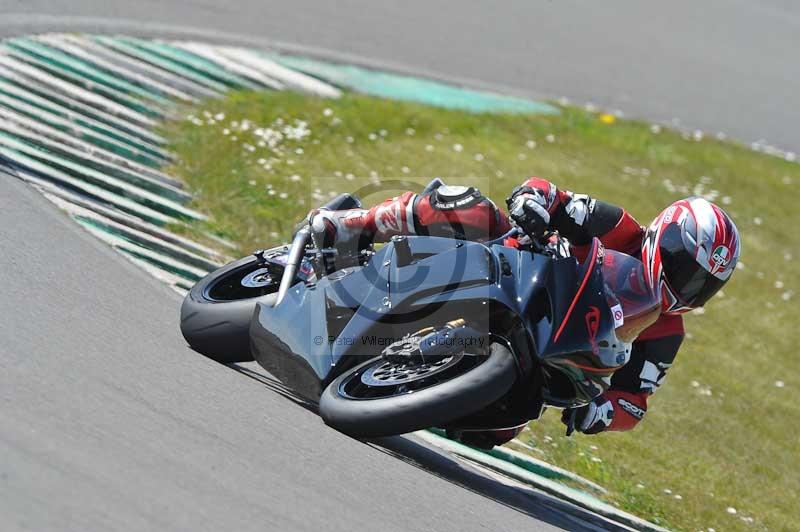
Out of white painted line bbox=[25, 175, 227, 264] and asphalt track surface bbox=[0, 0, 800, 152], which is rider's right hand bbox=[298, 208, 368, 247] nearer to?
white painted line bbox=[25, 175, 227, 264]

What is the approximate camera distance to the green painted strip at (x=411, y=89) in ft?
38.0

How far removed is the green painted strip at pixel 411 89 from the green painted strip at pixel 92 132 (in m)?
3.14

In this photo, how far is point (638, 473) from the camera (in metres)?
6.86

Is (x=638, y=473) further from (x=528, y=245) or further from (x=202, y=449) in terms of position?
(x=202, y=449)

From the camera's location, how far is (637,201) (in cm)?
1155

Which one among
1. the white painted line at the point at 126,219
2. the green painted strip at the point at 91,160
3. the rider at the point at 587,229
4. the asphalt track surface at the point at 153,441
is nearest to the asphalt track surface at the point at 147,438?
the asphalt track surface at the point at 153,441

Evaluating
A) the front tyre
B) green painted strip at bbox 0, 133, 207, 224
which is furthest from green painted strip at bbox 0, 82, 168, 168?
the front tyre

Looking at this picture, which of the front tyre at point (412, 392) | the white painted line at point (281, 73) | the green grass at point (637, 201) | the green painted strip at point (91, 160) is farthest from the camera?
the white painted line at point (281, 73)

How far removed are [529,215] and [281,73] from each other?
20.5 ft

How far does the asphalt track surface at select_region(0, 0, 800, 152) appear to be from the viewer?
12.0 m

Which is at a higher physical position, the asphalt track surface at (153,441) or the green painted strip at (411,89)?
the asphalt track surface at (153,441)

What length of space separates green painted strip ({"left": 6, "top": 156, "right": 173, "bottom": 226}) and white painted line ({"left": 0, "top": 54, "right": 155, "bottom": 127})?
5.11ft

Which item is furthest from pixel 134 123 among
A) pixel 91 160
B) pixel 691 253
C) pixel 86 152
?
pixel 691 253

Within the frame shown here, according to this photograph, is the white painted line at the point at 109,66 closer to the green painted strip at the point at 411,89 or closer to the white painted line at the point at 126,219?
the green painted strip at the point at 411,89
